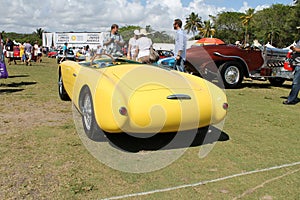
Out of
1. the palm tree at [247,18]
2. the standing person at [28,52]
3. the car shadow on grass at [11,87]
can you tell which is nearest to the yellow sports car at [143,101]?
the car shadow on grass at [11,87]

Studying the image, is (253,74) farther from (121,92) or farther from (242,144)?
(121,92)

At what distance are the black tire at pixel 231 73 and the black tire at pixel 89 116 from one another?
582 cm

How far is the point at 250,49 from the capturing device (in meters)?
9.62

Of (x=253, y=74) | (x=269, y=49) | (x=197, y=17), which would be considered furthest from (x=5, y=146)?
(x=197, y=17)

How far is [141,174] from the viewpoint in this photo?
3150 mm

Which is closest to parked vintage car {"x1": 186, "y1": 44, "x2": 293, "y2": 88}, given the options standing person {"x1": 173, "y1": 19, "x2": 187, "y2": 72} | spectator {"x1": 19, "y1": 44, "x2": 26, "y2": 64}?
standing person {"x1": 173, "y1": 19, "x2": 187, "y2": 72}

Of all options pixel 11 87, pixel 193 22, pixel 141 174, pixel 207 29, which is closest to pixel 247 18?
pixel 207 29

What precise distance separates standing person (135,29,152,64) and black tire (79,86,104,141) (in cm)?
400

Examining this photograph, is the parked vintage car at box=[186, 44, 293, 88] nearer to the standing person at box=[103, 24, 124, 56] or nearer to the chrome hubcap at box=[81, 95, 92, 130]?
the standing person at box=[103, 24, 124, 56]

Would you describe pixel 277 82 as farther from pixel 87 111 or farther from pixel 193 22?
pixel 193 22

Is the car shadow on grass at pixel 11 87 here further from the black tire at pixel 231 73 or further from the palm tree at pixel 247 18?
the palm tree at pixel 247 18

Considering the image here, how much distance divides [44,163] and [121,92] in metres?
1.11

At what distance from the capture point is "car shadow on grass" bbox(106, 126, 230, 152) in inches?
155

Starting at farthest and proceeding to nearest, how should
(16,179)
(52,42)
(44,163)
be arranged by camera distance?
(52,42), (44,163), (16,179)
